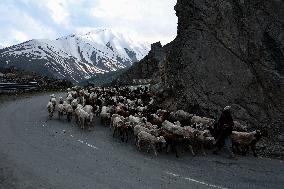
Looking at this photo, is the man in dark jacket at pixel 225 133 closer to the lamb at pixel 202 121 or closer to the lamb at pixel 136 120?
the lamb at pixel 202 121

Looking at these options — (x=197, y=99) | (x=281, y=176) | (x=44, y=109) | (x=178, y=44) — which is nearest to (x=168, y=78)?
(x=178, y=44)

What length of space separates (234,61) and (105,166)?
11.2 metres

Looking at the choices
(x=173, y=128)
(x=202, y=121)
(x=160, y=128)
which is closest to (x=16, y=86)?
(x=202, y=121)

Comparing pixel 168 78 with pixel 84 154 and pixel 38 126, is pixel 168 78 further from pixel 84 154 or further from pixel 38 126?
pixel 84 154

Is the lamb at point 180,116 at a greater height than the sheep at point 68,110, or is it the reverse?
the lamb at point 180,116

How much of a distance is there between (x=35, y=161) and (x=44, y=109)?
48.8 ft

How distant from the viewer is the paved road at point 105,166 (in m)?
12.4

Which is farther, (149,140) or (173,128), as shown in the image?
(173,128)

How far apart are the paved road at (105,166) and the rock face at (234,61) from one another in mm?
5094

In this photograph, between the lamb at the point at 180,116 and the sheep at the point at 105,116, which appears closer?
the lamb at the point at 180,116

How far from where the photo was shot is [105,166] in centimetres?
1427

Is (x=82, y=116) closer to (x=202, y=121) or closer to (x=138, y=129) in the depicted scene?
(x=138, y=129)

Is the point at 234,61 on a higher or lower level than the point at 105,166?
higher

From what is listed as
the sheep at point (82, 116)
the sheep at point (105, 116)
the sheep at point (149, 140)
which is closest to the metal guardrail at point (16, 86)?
the sheep at point (105, 116)
